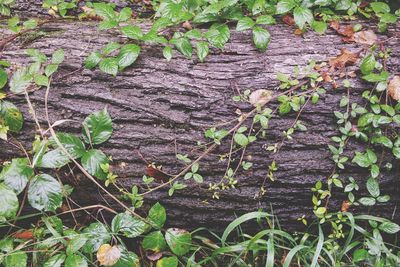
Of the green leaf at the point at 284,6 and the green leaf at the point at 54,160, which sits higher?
the green leaf at the point at 284,6

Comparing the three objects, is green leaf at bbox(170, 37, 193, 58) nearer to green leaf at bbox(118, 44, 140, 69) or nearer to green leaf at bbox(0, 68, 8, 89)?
green leaf at bbox(118, 44, 140, 69)

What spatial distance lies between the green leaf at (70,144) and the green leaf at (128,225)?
34cm

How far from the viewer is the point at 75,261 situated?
164cm

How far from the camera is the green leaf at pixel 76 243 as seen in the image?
5.47 ft

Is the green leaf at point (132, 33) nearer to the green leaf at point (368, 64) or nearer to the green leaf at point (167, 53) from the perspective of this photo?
the green leaf at point (167, 53)

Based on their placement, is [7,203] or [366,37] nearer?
[7,203]

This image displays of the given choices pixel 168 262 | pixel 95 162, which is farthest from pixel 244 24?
pixel 168 262

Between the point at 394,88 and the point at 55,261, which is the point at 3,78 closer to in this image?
the point at 55,261

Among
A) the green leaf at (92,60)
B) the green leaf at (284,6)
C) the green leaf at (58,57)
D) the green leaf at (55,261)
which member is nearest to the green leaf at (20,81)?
the green leaf at (58,57)

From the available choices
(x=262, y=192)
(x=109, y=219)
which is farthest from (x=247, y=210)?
(x=109, y=219)

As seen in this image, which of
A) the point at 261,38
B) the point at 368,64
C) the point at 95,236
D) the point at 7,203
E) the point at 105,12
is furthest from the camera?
the point at 105,12

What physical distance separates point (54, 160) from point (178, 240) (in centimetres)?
68

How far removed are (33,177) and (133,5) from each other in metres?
1.50

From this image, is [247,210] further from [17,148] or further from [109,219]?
[17,148]
